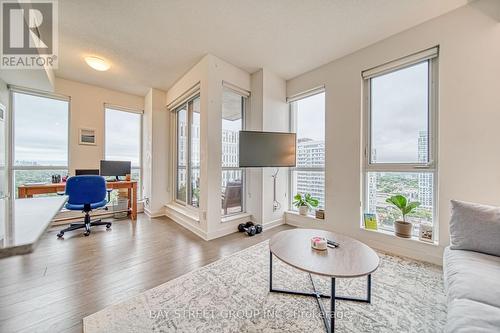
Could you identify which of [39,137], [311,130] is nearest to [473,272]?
[311,130]

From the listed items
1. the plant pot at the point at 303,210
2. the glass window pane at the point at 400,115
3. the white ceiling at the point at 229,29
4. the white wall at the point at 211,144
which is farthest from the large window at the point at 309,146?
the white wall at the point at 211,144

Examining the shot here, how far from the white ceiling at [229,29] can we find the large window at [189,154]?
2.69 ft

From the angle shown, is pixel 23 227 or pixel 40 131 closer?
pixel 23 227

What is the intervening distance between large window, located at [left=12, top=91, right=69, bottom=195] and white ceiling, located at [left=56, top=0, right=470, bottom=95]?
2.57ft

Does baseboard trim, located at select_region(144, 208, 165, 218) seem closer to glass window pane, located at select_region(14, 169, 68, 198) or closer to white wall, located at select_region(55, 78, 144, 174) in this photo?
white wall, located at select_region(55, 78, 144, 174)

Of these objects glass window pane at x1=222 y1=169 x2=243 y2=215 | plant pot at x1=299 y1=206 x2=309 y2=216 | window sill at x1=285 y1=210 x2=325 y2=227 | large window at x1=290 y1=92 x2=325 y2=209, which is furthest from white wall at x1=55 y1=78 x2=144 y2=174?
plant pot at x1=299 y1=206 x2=309 y2=216

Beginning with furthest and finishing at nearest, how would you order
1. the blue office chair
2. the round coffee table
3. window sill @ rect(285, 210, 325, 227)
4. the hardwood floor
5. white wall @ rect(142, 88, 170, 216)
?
white wall @ rect(142, 88, 170, 216) < window sill @ rect(285, 210, 325, 227) < the blue office chair < the hardwood floor < the round coffee table

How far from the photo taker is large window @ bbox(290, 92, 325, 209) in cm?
332

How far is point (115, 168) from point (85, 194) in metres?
0.99

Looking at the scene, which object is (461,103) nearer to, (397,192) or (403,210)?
(397,192)

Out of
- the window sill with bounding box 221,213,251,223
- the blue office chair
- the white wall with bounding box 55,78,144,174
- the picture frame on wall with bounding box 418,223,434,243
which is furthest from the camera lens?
the white wall with bounding box 55,78,144,174

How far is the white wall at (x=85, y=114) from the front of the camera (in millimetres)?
3730

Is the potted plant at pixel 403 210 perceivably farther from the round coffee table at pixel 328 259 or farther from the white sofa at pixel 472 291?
the round coffee table at pixel 328 259

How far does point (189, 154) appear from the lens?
380cm
